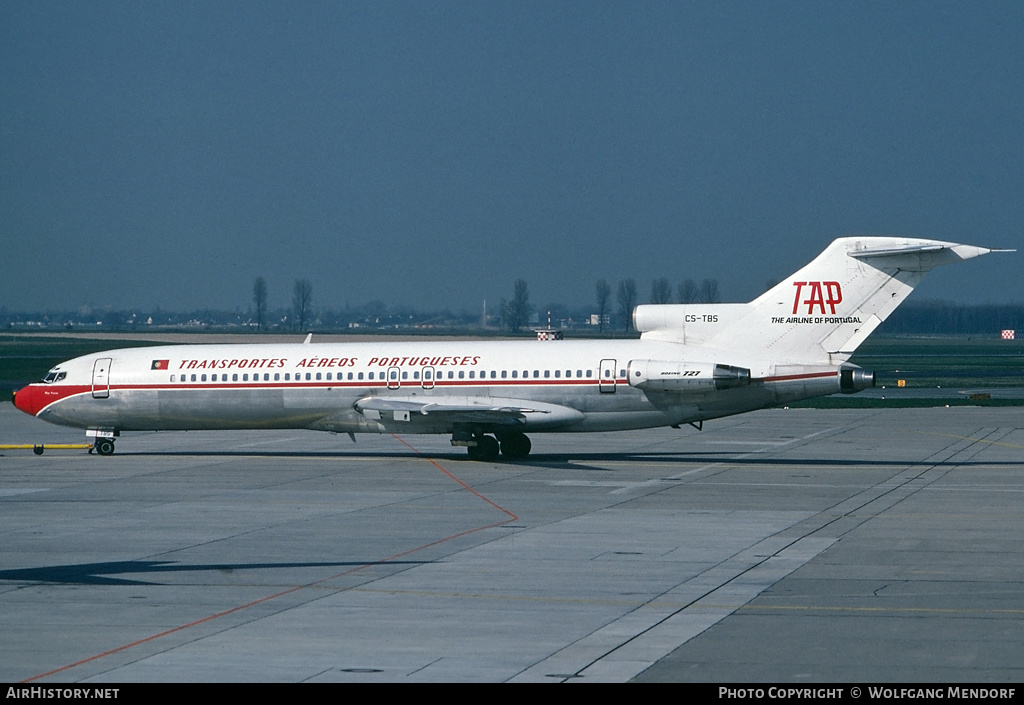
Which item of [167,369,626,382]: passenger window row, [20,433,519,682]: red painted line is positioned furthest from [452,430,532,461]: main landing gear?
[20,433,519,682]: red painted line

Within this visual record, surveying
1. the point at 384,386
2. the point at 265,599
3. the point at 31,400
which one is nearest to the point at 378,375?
the point at 384,386

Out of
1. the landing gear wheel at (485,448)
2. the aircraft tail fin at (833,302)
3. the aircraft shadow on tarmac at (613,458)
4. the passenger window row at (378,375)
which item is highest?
the aircraft tail fin at (833,302)

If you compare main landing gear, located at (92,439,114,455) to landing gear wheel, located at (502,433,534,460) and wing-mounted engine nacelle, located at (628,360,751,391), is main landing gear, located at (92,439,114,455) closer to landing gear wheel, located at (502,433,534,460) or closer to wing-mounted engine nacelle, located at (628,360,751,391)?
landing gear wheel, located at (502,433,534,460)

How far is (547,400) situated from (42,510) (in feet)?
45.4

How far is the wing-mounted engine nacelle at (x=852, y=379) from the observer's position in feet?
106

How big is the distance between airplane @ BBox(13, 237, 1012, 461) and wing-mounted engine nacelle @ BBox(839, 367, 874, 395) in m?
0.04

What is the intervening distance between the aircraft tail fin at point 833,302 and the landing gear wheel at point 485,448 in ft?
21.9

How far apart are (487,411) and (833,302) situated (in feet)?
30.8

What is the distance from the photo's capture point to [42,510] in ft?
83.9

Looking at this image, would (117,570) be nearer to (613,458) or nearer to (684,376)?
(684,376)

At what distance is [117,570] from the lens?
18812 millimetres

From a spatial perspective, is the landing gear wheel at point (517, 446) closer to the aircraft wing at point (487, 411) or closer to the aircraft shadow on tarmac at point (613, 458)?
the aircraft shadow on tarmac at point (613, 458)

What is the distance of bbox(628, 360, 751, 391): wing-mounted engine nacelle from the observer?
32.9 metres

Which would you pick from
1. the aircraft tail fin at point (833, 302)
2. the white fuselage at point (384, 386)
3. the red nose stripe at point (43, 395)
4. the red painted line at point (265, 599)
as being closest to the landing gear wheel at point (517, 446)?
the white fuselage at point (384, 386)
